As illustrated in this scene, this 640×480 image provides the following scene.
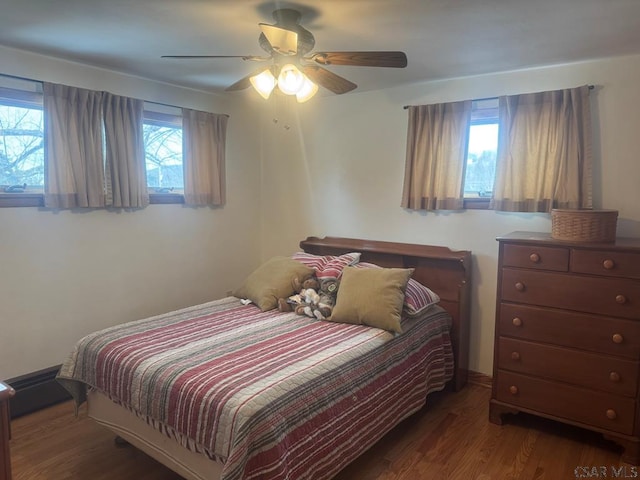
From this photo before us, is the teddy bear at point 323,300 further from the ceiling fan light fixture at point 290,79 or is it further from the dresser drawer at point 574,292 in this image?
the ceiling fan light fixture at point 290,79

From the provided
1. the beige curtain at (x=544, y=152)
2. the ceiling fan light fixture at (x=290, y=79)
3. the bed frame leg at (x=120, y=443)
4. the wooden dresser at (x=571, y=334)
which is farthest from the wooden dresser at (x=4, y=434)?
the beige curtain at (x=544, y=152)

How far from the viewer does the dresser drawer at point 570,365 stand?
2.34 metres

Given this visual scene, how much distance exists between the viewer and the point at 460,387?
3.22m

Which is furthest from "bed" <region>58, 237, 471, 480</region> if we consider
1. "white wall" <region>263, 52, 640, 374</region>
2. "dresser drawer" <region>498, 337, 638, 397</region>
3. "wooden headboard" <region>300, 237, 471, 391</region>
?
"dresser drawer" <region>498, 337, 638, 397</region>

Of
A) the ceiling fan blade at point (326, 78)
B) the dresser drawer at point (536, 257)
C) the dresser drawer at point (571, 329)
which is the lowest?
the dresser drawer at point (571, 329)

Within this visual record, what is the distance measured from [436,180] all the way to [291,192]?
145 centimetres

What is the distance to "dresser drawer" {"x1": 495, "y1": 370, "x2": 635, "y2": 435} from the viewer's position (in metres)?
2.37

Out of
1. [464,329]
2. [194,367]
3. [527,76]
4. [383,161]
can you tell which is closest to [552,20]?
[527,76]

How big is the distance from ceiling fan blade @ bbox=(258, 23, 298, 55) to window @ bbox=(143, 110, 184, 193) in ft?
6.10

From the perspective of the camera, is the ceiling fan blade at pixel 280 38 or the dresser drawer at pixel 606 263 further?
the dresser drawer at pixel 606 263

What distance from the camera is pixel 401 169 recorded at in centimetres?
353

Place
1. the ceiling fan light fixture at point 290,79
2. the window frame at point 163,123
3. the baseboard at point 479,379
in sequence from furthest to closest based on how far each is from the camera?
1. the window frame at point 163,123
2. the baseboard at point 479,379
3. the ceiling fan light fixture at point 290,79

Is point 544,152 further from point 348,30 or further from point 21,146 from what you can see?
point 21,146

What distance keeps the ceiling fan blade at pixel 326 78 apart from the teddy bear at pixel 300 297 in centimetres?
132
